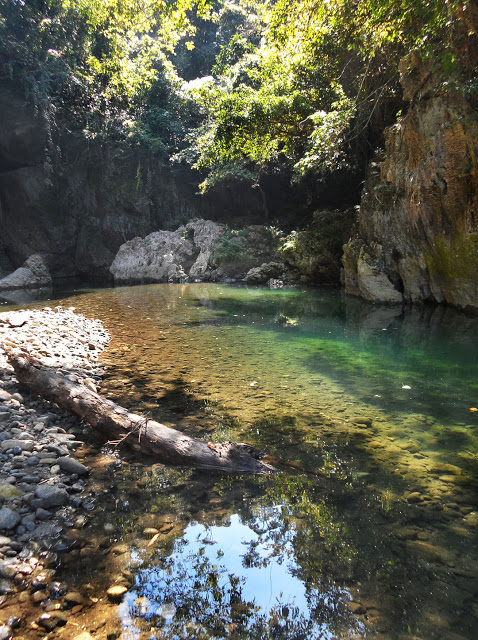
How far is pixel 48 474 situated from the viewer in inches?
118

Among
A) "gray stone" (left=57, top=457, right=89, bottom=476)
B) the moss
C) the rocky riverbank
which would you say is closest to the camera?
the rocky riverbank

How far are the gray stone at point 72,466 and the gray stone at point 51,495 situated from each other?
12.2 inches

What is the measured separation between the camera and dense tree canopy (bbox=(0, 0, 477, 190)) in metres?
7.94

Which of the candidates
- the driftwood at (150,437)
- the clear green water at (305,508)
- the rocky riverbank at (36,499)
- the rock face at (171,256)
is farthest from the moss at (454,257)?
the rock face at (171,256)

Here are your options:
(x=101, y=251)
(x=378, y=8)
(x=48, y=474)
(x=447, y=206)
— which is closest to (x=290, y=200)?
(x=101, y=251)

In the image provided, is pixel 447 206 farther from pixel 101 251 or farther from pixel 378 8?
pixel 101 251

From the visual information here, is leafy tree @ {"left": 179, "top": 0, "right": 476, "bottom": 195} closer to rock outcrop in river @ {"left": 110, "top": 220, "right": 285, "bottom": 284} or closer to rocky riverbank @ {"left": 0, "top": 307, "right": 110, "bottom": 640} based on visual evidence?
rock outcrop in river @ {"left": 110, "top": 220, "right": 285, "bottom": 284}

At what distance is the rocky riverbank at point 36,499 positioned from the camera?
1937 mm

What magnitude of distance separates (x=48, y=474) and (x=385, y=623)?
2.55m

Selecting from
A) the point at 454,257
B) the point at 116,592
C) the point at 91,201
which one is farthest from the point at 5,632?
the point at 91,201

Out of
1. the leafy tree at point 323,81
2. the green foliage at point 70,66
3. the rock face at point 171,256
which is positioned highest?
the green foliage at point 70,66

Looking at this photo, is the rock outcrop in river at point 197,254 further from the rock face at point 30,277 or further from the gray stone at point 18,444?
the gray stone at point 18,444

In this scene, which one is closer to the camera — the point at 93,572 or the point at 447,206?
the point at 93,572

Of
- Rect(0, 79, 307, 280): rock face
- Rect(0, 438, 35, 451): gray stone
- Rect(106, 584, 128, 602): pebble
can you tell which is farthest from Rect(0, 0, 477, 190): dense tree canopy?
Rect(106, 584, 128, 602): pebble
